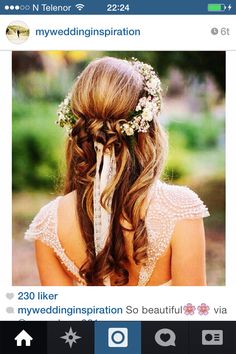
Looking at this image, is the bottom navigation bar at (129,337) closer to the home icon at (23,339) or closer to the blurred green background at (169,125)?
the home icon at (23,339)

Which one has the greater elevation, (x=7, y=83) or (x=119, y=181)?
(x=7, y=83)

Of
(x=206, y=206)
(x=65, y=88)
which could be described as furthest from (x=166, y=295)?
(x=65, y=88)

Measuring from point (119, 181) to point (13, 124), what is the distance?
1.13 ft

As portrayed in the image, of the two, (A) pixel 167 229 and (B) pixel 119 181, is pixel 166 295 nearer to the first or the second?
(A) pixel 167 229

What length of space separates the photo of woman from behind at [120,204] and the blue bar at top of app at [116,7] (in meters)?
0.14

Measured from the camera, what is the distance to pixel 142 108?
246 centimetres

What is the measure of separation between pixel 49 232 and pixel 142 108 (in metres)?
0.45

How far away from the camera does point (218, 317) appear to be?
2.47 m

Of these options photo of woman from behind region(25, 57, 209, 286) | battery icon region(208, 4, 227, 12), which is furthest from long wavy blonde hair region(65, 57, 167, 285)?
battery icon region(208, 4, 227, 12)

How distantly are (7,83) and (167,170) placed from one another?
0.52m

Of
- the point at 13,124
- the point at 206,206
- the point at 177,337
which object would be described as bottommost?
the point at 177,337

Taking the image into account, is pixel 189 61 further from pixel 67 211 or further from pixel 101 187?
pixel 67 211

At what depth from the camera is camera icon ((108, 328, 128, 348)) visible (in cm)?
247

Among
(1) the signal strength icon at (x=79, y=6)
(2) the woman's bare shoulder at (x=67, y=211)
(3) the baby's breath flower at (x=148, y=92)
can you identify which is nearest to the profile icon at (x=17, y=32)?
(1) the signal strength icon at (x=79, y=6)
